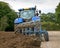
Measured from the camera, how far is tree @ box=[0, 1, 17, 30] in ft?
133

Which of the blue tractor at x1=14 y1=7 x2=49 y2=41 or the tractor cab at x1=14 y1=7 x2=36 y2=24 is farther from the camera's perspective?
the tractor cab at x1=14 y1=7 x2=36 y2=24

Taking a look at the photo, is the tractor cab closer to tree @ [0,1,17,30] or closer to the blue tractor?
the blue tractor

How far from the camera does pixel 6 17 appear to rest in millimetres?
43188

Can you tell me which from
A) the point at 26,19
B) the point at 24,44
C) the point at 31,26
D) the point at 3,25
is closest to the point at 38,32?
the point at 31,26

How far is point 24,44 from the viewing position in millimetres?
13344

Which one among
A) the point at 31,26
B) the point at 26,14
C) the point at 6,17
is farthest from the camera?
the point at 6,17

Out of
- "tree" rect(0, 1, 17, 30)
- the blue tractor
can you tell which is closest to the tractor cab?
the blue tractor

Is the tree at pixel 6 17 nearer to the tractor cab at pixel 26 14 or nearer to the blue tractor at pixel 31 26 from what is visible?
the tractor cab at pixel 26 14

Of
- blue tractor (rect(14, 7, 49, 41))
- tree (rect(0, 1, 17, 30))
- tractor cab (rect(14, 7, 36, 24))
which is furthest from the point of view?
tree (rect(0, 1, 17, 30))

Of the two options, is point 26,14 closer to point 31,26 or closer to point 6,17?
point 31,26

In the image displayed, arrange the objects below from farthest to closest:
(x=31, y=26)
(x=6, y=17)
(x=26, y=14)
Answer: (x=6, y=17) < (x=26, y=14) < (x=31, y=26)

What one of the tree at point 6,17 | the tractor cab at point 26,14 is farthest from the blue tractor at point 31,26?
the tree at point 6,17

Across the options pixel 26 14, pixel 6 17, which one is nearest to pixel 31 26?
pixel 26 14

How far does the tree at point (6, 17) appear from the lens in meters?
40.6
